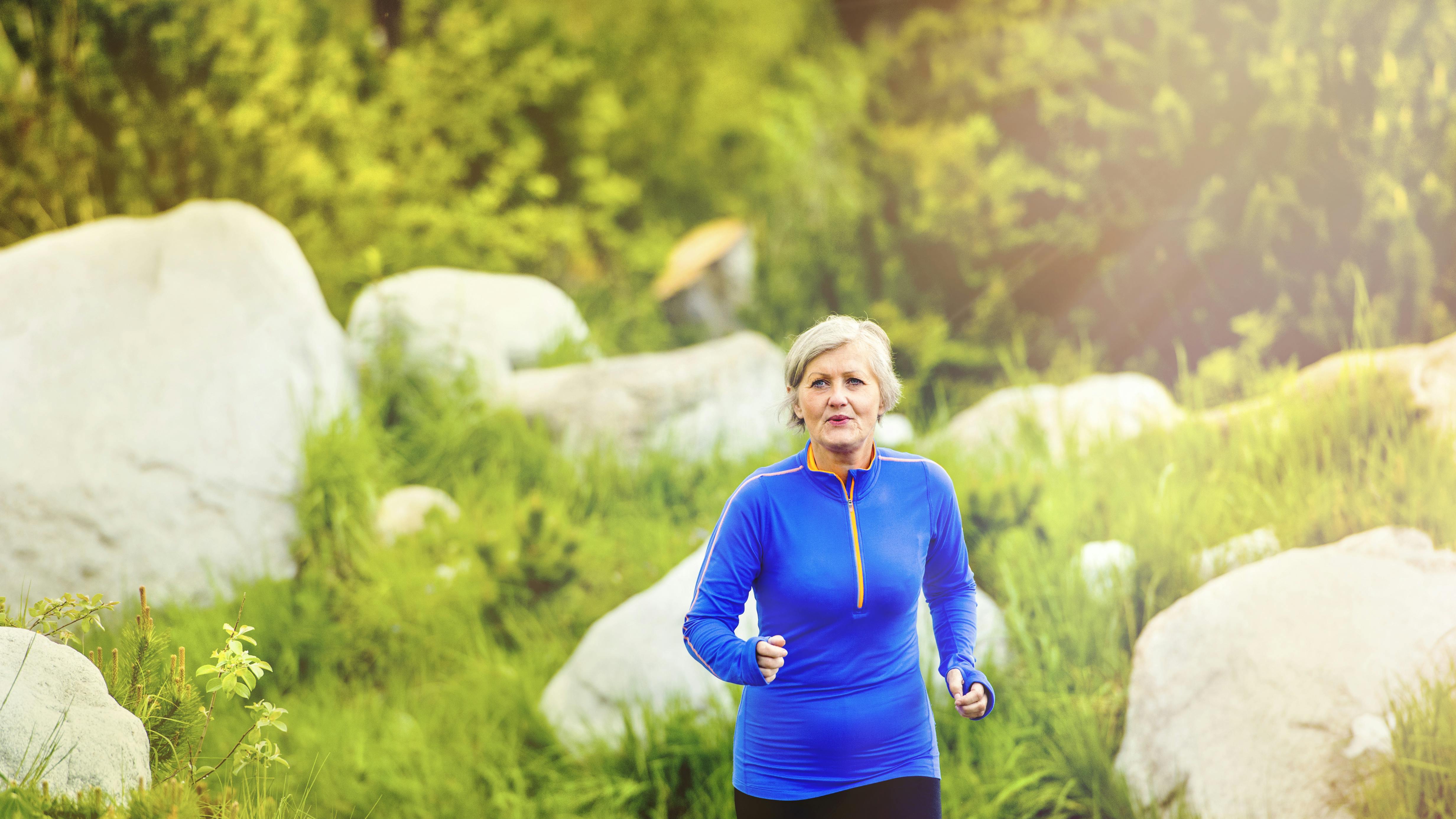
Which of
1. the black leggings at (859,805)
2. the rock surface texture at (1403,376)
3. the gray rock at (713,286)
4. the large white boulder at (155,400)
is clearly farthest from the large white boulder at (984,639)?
the gray rock at (713,286)

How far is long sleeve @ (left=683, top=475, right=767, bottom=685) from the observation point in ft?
4.80

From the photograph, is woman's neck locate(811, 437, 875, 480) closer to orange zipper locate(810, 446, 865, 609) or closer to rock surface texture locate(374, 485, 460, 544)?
orange zipper locate(810, 446, 865, 609)

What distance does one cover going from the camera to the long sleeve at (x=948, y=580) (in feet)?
5.36

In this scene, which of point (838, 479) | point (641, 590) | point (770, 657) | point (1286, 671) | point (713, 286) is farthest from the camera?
point (713, 286)

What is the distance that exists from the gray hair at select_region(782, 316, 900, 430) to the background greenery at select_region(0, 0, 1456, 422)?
10.4ft

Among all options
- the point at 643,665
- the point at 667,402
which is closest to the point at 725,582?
the point at 643,665

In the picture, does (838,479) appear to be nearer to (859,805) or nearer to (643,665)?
(859,805)

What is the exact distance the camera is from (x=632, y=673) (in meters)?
3.00

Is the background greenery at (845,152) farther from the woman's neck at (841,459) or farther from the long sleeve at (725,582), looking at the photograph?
the long sleeve at (725,582)

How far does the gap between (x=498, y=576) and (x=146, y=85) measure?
3114 mm

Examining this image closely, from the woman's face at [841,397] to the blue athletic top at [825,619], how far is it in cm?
9

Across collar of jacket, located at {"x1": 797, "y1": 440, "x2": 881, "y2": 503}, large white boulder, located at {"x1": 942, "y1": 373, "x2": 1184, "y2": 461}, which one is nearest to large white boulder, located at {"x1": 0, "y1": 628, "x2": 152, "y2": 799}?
collar of jacket, located at {"x1": 797, "y1": 440, "x2": 881, "y2": 503}

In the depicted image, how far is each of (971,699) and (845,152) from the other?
5.84 meters

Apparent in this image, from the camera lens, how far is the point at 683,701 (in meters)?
2.90
